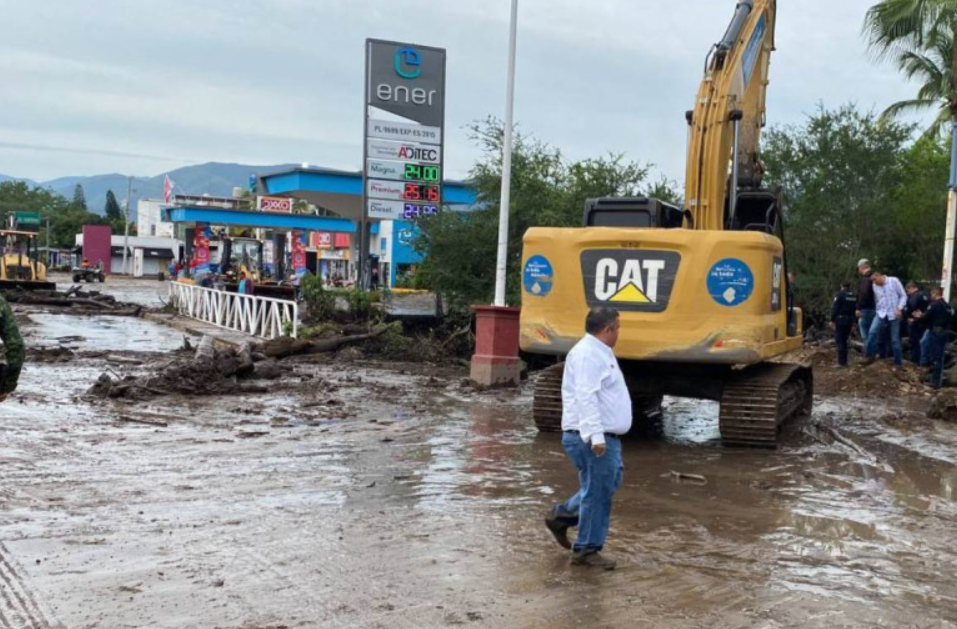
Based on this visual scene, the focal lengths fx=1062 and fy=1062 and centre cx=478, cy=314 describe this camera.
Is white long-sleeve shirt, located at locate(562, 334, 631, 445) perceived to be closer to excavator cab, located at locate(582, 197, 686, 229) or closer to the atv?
excavator cab, located at locate(582, 197, 686, 229)

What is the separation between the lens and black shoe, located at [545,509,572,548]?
6.41 m

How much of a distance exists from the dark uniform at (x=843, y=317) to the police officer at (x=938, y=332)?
1.87 meters

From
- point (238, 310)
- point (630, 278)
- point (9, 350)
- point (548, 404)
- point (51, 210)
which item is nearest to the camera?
point (9, 350)

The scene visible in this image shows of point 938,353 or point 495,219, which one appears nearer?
point 938,353

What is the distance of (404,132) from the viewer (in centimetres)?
2470

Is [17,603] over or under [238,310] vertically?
under

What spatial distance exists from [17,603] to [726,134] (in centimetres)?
851

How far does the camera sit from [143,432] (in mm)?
10945

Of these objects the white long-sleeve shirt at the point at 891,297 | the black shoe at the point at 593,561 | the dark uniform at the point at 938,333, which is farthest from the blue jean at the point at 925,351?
the black shoe at the point at 593,561

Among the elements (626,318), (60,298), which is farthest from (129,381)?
(60,298)

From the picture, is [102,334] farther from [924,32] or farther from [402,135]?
[924,32]

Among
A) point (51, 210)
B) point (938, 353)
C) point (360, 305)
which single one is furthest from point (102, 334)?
point (51, 210)

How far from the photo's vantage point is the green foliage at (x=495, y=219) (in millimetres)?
22188

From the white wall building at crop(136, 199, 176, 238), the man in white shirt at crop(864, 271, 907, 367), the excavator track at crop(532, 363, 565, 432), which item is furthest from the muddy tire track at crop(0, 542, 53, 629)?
the white wall building at crop(136, 199, 176, 238)
